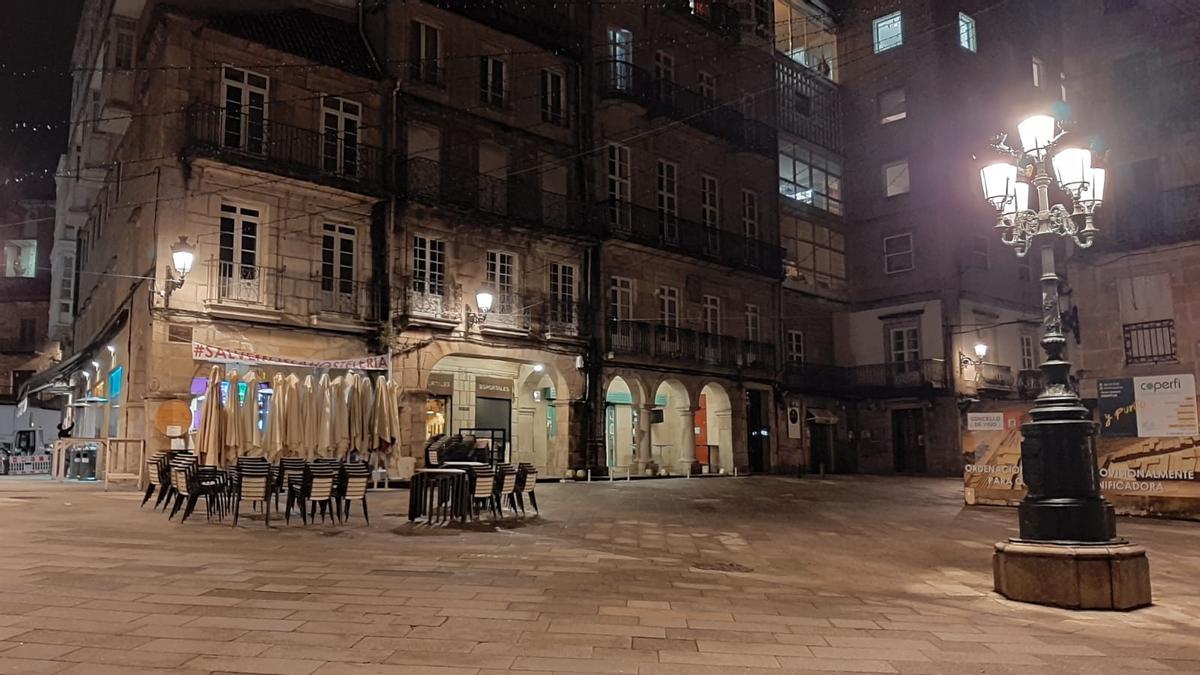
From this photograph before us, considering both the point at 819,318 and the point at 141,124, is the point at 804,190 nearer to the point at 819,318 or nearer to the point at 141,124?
the point at 819,318

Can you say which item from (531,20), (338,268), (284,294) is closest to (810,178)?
(531,20)

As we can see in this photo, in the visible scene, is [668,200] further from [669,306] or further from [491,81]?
[491,81]

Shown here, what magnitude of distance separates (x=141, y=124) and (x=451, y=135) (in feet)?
24.8

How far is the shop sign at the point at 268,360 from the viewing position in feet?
48.7

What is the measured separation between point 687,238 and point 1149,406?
15.7 m

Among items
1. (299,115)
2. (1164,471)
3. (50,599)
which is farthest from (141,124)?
(1164,471)

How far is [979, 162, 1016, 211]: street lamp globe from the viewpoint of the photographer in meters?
8.49

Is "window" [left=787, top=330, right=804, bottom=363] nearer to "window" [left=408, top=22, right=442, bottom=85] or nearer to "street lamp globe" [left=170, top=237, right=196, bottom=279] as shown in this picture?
"window" [left=408, top=22, right=442, bottom=85]

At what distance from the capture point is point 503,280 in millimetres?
23078

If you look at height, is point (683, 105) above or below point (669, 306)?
above

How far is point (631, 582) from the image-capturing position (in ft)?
24.1

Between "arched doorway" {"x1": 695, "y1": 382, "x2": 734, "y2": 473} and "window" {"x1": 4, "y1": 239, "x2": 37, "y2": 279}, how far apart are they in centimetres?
3741

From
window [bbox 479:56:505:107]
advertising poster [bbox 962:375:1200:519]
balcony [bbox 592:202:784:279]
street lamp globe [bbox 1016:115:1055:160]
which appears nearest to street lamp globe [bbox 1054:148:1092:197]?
street lamp globe [bbox 1016:115:1055:160]

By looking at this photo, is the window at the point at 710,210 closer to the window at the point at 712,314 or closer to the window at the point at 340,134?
the window at the point at 712,314
